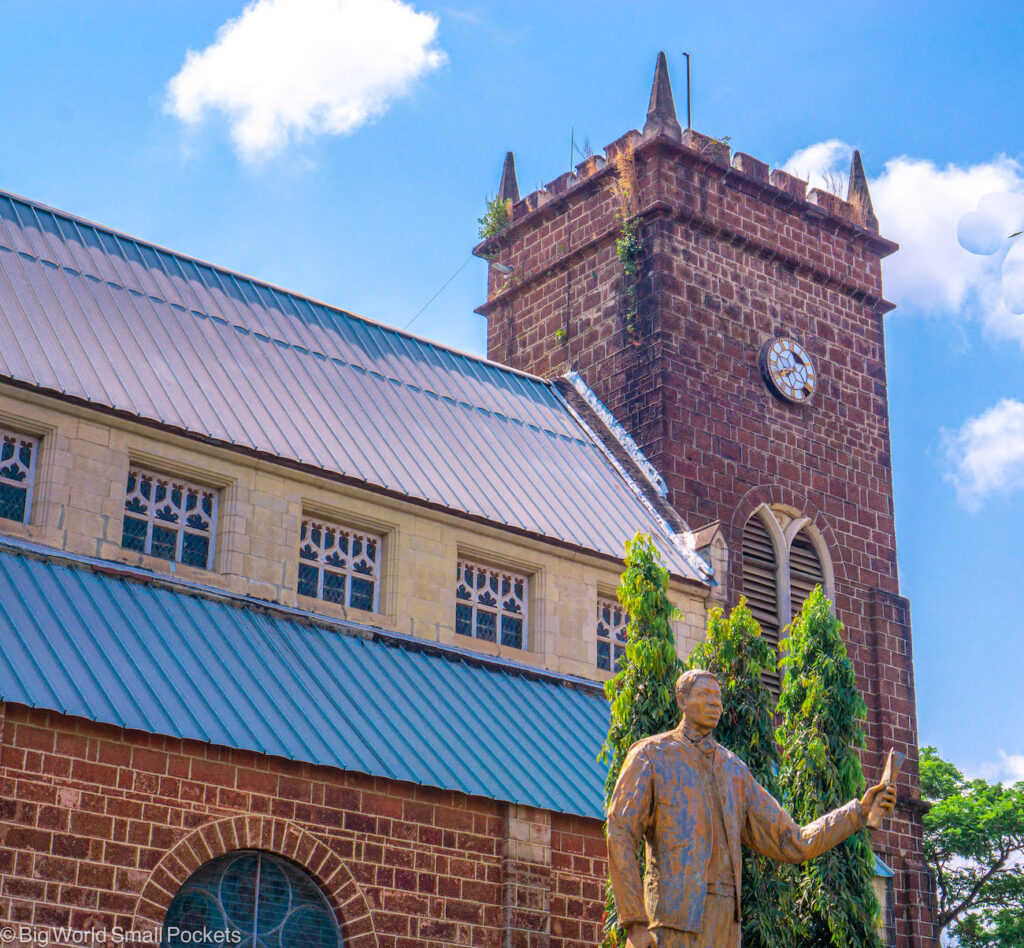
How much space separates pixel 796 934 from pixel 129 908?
6698 millimetres

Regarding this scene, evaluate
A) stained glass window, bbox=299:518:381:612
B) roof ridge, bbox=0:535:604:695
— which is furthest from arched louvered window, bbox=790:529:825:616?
stained glass window, bbox=299:518:381:612

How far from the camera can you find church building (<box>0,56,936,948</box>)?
662 inches

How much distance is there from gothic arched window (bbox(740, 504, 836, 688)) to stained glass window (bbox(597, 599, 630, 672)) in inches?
142

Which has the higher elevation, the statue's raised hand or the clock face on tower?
the clock face on tower

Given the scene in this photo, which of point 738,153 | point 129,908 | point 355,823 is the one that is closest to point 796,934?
point 355,823

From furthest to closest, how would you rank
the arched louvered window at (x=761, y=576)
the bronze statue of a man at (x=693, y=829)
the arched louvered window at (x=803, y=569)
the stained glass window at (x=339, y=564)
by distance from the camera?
the arched louvered window at (x=803, y=569) < the arched louvered window at (x=761, y=576) < the stained glass window at (x=339, y=564) < the bronze statue of a man at (x=693, y=829)

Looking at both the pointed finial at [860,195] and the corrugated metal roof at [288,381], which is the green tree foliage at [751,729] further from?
the pointed finial at [860,195]

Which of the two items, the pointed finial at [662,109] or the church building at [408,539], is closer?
the church building at [408,539]

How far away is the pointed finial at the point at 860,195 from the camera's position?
31938 mm

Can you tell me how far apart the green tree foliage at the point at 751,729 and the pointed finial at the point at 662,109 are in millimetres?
13161

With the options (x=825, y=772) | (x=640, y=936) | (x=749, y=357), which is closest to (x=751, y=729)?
(x=825, y=772)

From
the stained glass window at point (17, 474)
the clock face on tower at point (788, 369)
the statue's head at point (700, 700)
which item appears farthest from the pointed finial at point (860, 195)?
the statue's head at point (700, 700)

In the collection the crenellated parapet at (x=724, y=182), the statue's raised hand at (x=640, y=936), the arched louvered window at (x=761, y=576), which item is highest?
the crenellated parapet at (x=724, y=182)

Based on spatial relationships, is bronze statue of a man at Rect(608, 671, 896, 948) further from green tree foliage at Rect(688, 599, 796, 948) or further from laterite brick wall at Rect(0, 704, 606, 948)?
laterite brick wall at Rect(0, 704, 606, 948)
